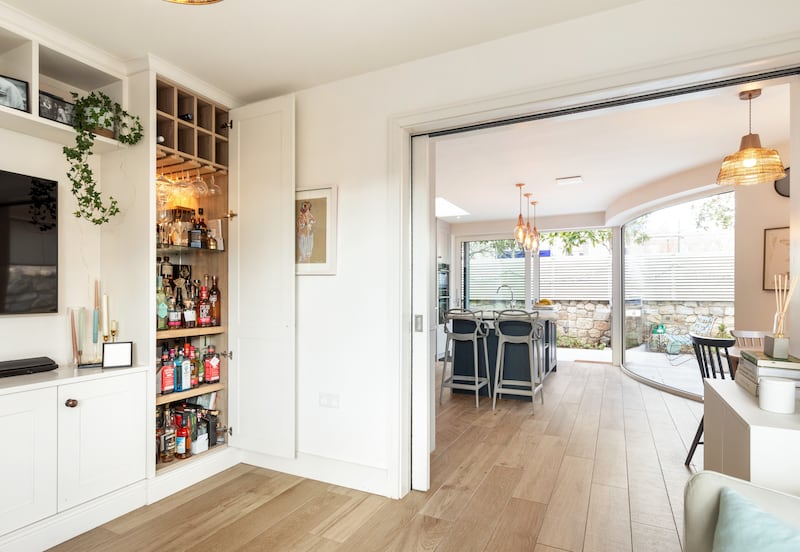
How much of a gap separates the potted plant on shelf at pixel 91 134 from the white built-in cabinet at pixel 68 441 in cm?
96

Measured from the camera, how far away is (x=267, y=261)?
9.84 feet

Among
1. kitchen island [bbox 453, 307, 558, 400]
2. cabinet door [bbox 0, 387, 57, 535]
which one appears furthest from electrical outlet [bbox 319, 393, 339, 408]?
kitchen island [bbox 453, 307, 558, 400]

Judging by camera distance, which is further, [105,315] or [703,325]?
[703,325]

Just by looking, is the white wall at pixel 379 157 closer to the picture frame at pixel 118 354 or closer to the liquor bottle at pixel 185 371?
the liquor bottle at pixel 185 371

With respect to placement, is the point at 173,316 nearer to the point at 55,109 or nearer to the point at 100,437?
the point at 100,437

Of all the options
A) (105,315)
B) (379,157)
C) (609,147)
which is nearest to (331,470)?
(105,315)

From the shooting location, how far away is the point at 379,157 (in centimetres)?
275

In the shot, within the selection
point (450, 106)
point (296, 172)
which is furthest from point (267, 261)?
point (450, 106)

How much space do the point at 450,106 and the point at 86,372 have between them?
2.50 meters

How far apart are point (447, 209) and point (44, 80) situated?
18.4 ft

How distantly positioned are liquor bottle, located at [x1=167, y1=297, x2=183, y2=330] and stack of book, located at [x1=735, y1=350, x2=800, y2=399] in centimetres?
316

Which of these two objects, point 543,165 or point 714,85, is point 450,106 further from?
point 543,165

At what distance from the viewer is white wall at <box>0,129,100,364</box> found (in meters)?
2.42

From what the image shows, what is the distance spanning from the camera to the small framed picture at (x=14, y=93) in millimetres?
2154
